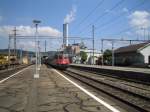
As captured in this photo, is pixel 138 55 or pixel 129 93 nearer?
pixel 129 93

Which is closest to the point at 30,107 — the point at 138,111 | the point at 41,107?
the point at 41,107

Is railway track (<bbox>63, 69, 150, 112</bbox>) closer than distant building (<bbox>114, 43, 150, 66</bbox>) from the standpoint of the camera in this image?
Yes

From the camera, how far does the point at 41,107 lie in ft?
35.9

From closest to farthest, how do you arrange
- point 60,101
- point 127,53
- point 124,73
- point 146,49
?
1. point 60,101
2. point 124,73
3. point 146,49
4. point 127,53

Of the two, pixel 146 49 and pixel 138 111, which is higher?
pixel 146 49

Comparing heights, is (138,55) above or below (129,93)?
above

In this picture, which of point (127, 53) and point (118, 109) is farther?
point (127, 53)

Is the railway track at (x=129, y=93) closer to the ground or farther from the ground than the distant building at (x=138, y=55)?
closer to the ground

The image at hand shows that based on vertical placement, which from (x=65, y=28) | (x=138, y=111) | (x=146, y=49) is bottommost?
(x=138, y=111)

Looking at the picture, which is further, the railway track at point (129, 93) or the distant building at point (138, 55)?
the distant building at point (138, 55)

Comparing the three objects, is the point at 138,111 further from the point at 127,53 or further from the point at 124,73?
the point at 127,53

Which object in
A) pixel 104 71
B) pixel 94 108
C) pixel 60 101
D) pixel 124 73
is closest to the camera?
pixel 94 108

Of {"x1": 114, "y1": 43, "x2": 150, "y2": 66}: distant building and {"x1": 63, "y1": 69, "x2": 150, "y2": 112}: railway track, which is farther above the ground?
{"x1": 114, "y1": 43, "x2": 150, "y2": 66}: distant building

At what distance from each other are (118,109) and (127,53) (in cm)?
8044
